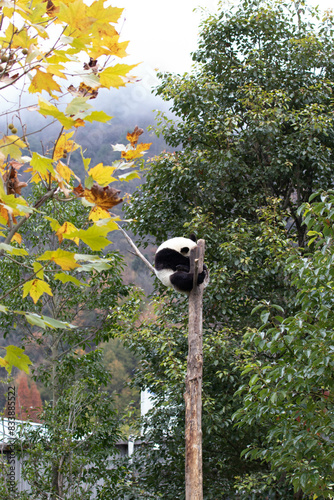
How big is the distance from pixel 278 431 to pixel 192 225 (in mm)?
3034

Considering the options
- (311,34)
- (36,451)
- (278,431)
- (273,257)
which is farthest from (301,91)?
(36,451)

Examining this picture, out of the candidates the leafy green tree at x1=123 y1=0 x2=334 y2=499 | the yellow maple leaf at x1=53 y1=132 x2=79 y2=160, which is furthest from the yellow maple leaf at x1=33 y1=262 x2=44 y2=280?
the leafy green tree at x1=123 y1=0 x2=334 y2=499

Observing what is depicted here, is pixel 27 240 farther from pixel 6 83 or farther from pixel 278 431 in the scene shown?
pixel 6 83

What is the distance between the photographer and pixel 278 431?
3.32 metres

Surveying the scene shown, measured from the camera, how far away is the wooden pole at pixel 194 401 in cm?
265

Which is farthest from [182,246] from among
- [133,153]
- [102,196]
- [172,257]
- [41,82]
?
[41,82]

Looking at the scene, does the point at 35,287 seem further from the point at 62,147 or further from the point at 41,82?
the point at 41,82

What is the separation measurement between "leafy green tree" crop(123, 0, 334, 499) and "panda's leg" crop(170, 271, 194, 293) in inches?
63.1

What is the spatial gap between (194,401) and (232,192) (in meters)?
4.55

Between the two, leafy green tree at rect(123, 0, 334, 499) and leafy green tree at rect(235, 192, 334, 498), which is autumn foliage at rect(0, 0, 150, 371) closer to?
leafy green tree at rect(235, 192, 334, 498)

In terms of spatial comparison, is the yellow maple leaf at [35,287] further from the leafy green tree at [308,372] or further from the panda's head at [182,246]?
the panda's head at [182,246]

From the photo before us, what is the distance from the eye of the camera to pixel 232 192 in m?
6.88

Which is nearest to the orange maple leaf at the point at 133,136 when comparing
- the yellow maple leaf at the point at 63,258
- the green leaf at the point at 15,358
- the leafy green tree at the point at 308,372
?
the yellow maple leaf at the point at 63,258

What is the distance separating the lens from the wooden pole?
8.69 feet
